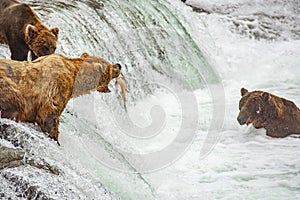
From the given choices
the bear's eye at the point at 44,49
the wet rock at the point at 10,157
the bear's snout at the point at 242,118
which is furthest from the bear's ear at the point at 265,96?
the wet rock at the point at 10,157

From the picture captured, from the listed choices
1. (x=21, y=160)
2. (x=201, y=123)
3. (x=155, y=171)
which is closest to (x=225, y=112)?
(x=201, y=123)

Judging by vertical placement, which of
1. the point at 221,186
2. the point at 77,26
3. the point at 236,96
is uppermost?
the point at 77,26

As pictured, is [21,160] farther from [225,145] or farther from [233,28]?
[233,28]

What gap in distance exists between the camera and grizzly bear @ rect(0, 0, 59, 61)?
388 cm

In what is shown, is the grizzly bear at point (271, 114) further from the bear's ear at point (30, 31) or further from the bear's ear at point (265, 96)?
the bear's ear at point (30, 31)

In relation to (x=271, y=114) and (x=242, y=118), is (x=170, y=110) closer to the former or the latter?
(x=242, y=118)

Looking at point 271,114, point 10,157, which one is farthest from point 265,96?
point 10,157

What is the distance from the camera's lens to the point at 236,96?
280 inches

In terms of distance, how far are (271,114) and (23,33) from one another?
106 inches

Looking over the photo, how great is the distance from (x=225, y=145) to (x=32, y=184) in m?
3.28

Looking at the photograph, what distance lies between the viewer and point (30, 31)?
3854mm

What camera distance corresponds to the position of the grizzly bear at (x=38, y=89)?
3055mm

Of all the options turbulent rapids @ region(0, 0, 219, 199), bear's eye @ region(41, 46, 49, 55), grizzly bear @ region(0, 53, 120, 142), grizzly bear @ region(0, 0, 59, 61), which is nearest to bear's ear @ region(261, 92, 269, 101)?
turbulent rapids @ region(0, 0, 219, 199)

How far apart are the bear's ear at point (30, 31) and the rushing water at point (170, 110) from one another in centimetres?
65
